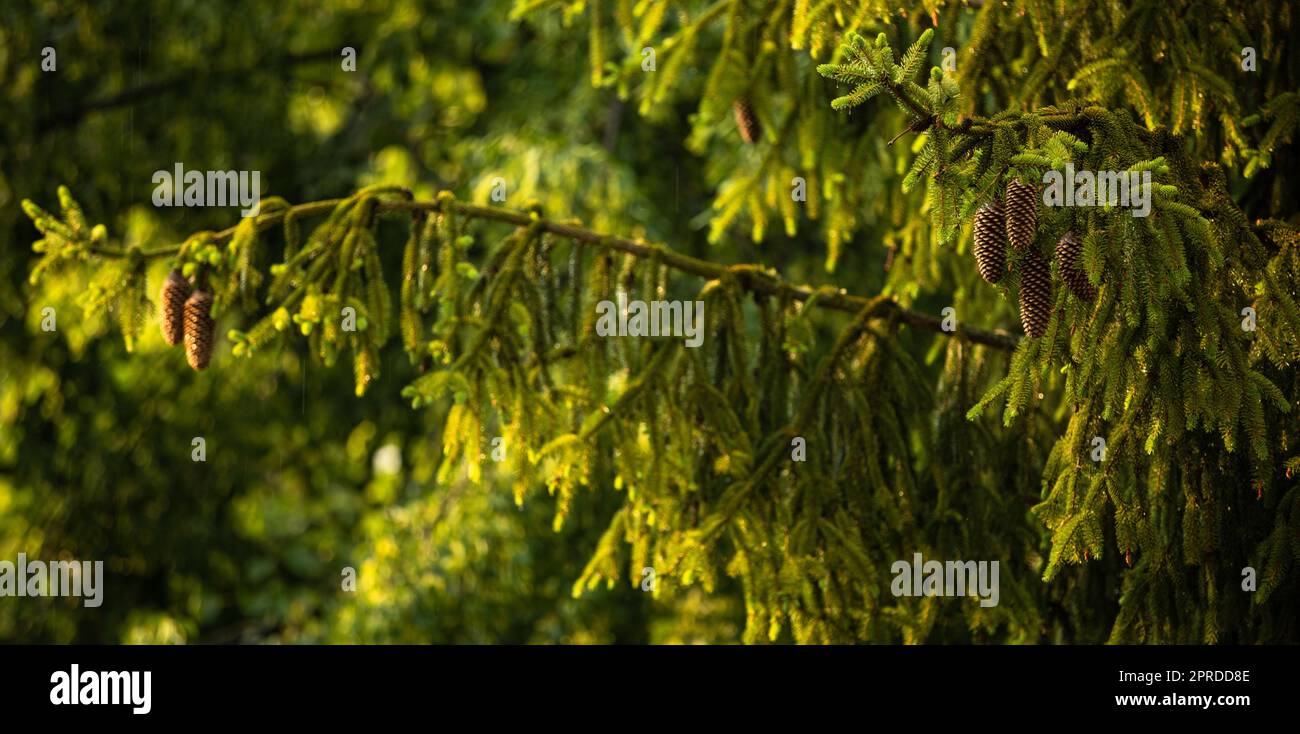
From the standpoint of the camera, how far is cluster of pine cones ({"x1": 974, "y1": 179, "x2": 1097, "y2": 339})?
3107mm

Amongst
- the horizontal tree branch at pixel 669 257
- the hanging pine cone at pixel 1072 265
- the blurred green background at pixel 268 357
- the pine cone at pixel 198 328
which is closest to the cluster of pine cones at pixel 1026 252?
the hanging pine cone at pixel 1072 265

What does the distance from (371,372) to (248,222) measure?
0.56m

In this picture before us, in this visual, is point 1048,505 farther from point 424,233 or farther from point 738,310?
point 424,233

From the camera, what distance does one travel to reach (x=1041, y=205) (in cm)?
317

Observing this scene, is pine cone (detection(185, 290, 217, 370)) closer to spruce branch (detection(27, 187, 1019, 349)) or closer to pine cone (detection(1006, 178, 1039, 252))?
spruce branch (detection(27, 187, 1019, 349))

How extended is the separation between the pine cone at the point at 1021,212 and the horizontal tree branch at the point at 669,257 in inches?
60.3

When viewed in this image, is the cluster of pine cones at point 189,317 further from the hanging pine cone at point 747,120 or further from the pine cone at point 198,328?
the hanging pine cone at point 747,120

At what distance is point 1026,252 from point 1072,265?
0.38 ft

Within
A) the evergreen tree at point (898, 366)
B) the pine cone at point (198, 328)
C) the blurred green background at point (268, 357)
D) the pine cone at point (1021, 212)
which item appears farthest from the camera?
the blurred green background at point (268, 357)

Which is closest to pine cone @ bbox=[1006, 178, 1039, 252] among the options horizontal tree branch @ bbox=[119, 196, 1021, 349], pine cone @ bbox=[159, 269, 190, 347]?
horizontal tree branch @ bbox=[119, 196, 1021, 349]

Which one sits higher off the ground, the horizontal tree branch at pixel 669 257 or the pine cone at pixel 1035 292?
the horizontal tree branch at pixel 669 257

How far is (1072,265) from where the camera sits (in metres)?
3.18

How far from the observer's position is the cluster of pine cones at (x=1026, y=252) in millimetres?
3107
